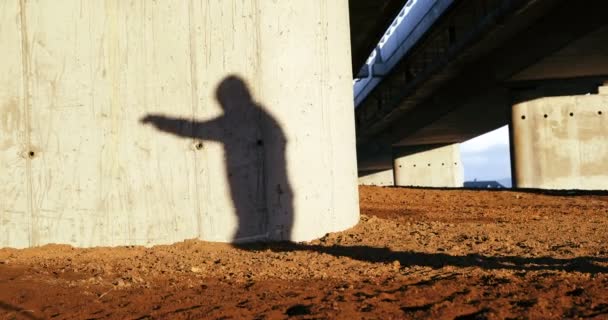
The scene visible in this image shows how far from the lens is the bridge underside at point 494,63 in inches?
604

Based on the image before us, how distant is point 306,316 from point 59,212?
5.02m

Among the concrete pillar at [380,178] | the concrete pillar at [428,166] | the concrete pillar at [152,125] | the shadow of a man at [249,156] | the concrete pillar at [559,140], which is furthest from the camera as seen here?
the concrete pillar at [380,178]

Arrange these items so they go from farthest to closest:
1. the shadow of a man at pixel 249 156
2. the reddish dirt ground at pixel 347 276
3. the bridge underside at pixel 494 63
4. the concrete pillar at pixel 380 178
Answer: the concrete pillar at pixel 380 178, the bridge underside at pixel 494 63, the shadow of a man at pixel 249 156, the reddish dirt ground at pixel 347 276

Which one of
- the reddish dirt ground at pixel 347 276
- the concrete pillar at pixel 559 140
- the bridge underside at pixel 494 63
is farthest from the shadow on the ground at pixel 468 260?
the concrete pillar at pixel 559 140

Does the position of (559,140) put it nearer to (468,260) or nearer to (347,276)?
(468,260)

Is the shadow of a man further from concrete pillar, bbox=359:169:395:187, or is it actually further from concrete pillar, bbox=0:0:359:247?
concrete pillar, bbox=359:169:395:187

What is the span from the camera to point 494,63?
1970 centimetres

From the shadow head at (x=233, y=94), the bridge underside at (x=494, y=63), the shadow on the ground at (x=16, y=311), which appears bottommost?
the shadow on the ground at (x=16, y=311)

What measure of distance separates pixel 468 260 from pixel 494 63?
1506cm

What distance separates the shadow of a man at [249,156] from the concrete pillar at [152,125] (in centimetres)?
1

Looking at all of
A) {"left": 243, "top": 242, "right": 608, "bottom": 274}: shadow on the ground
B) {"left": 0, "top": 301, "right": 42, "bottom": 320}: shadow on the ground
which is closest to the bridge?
{"left": 243, "top": 242, "right": 608, "bottom": 274}: shadow on the ground

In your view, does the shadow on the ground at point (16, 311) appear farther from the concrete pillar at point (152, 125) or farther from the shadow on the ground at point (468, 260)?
the shadow on the ground at point (468, 260)

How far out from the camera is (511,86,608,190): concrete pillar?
21.0 m

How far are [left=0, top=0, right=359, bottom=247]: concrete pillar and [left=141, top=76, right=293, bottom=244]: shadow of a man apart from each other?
0.05 ft
